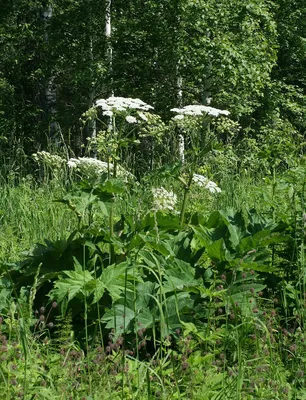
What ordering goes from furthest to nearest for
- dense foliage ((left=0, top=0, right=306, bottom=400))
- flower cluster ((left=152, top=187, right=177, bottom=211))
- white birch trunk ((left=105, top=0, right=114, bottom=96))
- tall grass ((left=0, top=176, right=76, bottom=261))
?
white birch trunk ((left=105, top=0, right=114, bottom=96)), tall grass ((left=0, top=176, right=76, bottom=261)), flower cluster ((left=152, top=187, right=177, bottom=211)), dense foliage ((left=0, top=0, right=306, bottom=400))

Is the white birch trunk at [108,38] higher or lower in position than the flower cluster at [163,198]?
lower

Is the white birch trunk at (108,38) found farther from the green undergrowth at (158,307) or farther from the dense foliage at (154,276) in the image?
the green undergrowth at (158,307)

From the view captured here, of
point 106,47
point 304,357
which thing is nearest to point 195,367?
point 304,357

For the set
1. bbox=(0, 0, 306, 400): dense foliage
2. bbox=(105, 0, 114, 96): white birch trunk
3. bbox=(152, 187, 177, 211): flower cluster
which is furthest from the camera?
bbox=(105, 0, 114, 96): white birch trunk

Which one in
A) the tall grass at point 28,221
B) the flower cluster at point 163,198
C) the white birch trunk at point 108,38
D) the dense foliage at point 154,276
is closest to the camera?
the dense foliage at point 154,276

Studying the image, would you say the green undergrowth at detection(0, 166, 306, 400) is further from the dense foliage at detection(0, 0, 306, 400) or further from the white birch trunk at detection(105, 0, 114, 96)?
the white birch trunk at detection(105, 0, 114, 96)

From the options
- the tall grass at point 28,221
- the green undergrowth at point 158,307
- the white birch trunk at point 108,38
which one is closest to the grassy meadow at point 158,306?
the green undergrowth at point 158,307

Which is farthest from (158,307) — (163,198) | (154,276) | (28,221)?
(28,221)

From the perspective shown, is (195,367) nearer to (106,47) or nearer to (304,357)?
(304,357)

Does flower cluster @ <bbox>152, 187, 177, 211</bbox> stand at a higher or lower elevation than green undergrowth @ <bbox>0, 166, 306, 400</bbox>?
higher

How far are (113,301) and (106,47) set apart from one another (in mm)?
14425

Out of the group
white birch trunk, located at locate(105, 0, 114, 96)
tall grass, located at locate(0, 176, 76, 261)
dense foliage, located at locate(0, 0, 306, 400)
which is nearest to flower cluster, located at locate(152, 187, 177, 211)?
dense foliage, located at locate(0, 0, 306, 400)

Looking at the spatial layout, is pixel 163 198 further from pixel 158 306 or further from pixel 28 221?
pixel 28 221

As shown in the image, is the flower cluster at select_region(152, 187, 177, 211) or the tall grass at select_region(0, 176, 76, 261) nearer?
the flower cluster at select_region(152, 187, 177, 211)
